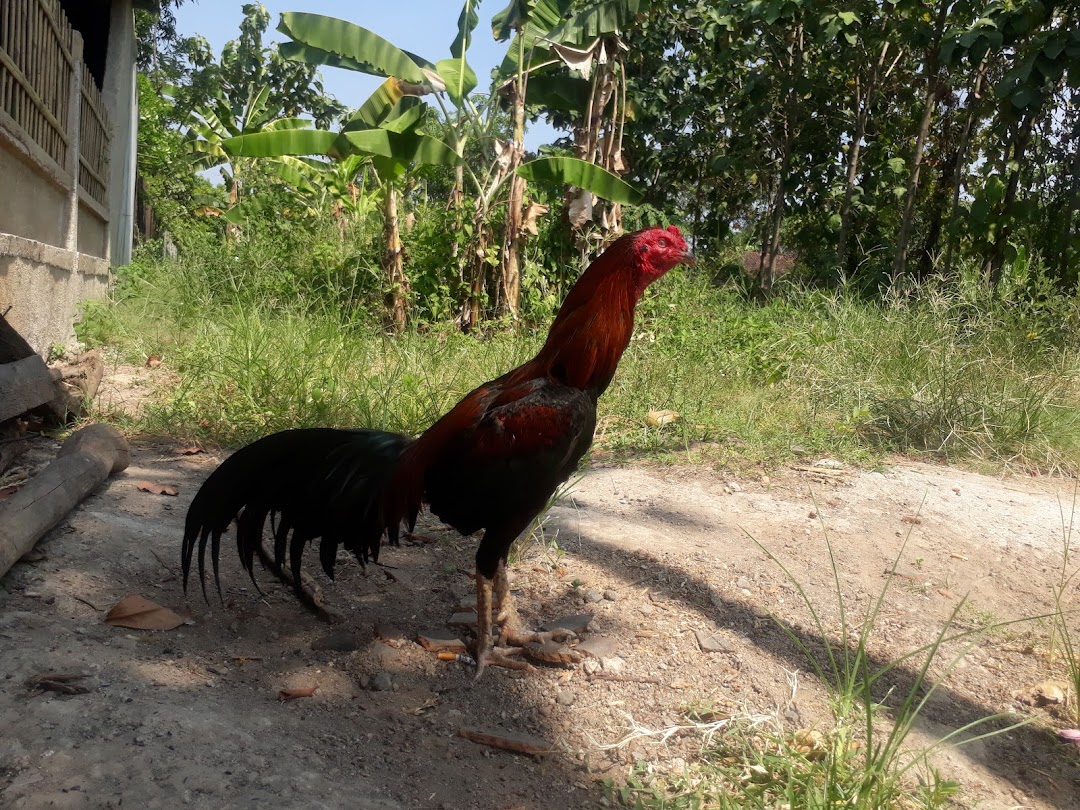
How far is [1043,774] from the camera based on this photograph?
90.9 inches

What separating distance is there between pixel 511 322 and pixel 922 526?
16.4ft

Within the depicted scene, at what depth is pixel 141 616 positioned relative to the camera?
2.60 m

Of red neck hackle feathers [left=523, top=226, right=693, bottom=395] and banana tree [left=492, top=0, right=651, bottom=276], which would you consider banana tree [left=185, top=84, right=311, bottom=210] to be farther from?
red neck hackle feathers [left=523, top=226, right=693, bottom=395]

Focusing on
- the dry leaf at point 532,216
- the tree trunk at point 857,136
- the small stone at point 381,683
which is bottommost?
the small stone at point 381,683

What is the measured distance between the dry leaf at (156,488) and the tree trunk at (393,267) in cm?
485

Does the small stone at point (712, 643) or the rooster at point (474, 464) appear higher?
the rooster at point (474, 464)

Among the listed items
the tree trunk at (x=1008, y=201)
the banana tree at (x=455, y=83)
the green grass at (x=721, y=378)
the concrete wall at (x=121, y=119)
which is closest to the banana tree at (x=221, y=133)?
the concrete wall at (x=121, y=119)

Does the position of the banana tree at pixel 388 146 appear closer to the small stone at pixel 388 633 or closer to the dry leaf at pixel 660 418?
the dry leaf at pixel 660 418

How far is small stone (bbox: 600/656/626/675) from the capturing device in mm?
2719

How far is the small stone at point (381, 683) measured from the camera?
2512mm

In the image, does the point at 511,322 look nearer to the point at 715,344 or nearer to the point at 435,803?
the point at 715,344

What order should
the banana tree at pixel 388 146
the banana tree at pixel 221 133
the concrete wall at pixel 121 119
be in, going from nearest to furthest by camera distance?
the banana tree at pixel 388 146, the concrete wall at pixel 121 119, the banana tree at pixel 221 133

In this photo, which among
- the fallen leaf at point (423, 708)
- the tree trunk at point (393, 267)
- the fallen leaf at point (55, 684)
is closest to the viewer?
the fallen leaf at point (55, 684)

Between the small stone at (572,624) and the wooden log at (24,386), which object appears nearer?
the small stone at (572,624)
